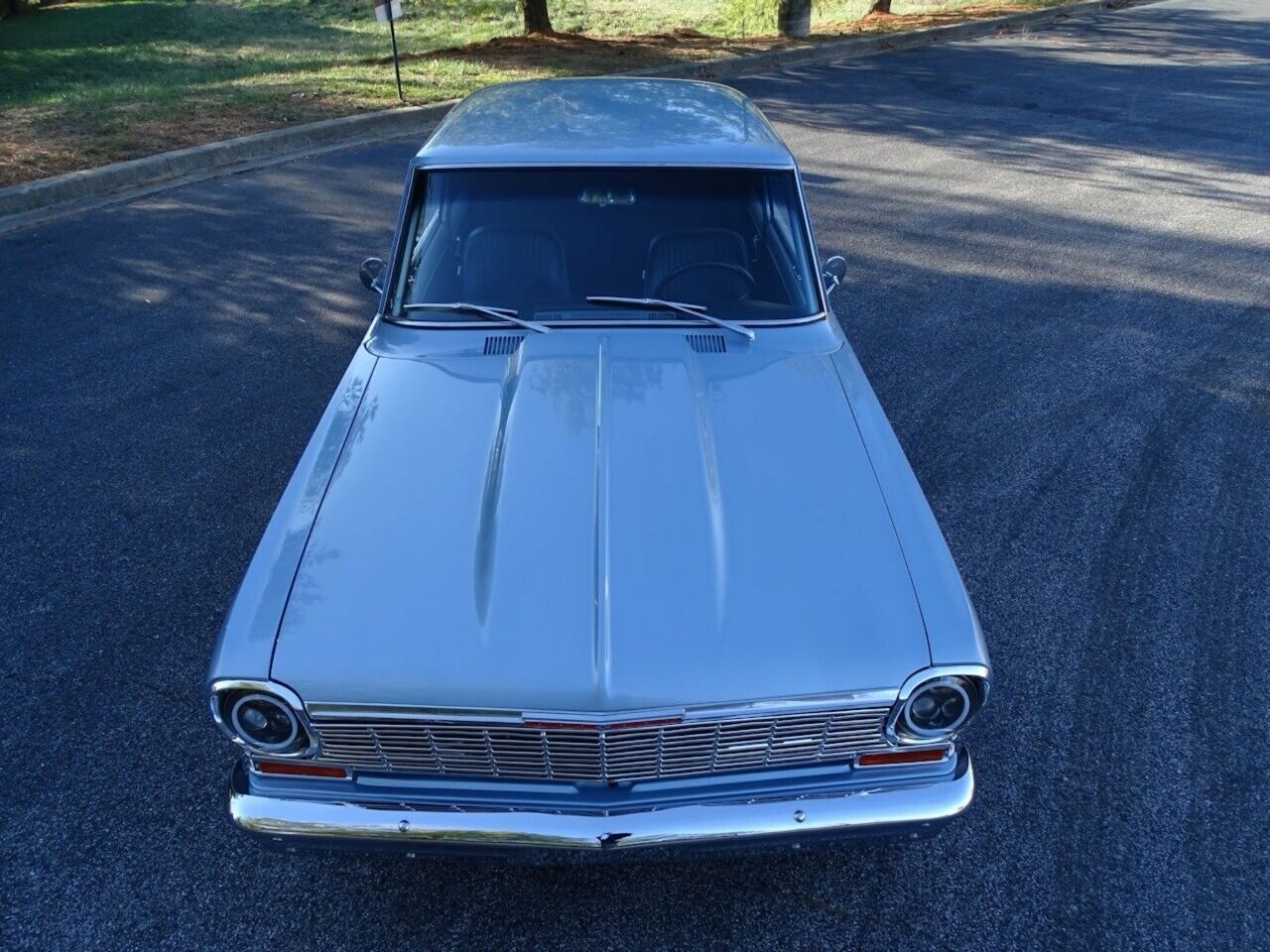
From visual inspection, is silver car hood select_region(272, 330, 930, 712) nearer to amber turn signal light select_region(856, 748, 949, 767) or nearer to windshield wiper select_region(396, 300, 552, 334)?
windshield wiper select_region(396, 300, 552, 334)

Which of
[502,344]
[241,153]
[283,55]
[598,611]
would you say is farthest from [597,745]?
[283,55]

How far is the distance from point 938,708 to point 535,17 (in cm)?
1482

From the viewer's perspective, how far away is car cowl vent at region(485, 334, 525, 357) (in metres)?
3.56

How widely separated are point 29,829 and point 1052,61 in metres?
15.2

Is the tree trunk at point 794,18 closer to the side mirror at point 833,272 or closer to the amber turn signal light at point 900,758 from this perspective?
the side mirror at point 833,272

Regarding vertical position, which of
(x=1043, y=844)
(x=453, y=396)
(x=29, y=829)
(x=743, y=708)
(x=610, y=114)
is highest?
(x=610, y=114)

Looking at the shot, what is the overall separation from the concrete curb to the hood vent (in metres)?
6.95

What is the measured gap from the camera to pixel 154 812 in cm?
311

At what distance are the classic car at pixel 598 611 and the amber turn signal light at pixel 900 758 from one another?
10mm

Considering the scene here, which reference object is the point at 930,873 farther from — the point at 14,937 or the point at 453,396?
the point at 14,937

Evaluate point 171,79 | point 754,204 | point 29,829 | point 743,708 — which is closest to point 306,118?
point 171,79

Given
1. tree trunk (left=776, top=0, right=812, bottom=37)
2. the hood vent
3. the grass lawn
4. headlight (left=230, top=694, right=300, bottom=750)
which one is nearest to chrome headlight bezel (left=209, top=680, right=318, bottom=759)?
headlight (left=230, top=694, right=300, bottom=750)

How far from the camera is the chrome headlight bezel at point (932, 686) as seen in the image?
2441 millimetres

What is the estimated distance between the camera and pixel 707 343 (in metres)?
3.61
